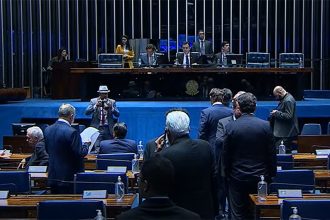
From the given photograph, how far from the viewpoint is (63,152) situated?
6.61 m

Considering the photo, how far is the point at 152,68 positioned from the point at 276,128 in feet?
13.6

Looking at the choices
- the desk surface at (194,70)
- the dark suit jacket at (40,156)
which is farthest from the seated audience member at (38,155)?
the desk surface at (194,70)

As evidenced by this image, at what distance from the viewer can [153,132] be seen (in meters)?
12.6

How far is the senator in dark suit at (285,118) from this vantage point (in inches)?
403

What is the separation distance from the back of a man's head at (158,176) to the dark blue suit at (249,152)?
105 inches

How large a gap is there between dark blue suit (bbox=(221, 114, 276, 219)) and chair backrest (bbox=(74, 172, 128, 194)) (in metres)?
1.03

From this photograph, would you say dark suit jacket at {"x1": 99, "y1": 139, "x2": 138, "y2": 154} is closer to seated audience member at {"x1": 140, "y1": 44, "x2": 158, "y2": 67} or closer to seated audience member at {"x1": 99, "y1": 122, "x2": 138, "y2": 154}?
seated audience member at {"x1": 99, "y1": 122, "x2": 138, "y2": 154}

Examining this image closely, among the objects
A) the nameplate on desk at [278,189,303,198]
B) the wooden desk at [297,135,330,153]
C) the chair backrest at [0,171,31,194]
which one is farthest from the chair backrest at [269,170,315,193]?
the wooden desk at [297,135,330,153]

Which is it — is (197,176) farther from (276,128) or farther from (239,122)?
(276,128)

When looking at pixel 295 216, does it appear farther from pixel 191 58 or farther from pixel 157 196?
pixel 191 58

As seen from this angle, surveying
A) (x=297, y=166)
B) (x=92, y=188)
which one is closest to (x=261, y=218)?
(x=92, y=188)

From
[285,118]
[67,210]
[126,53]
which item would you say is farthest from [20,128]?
[67,210]

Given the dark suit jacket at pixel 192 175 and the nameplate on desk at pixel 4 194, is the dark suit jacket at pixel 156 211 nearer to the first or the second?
the dark suit jacket at pixel 192 175

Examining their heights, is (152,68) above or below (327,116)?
above
